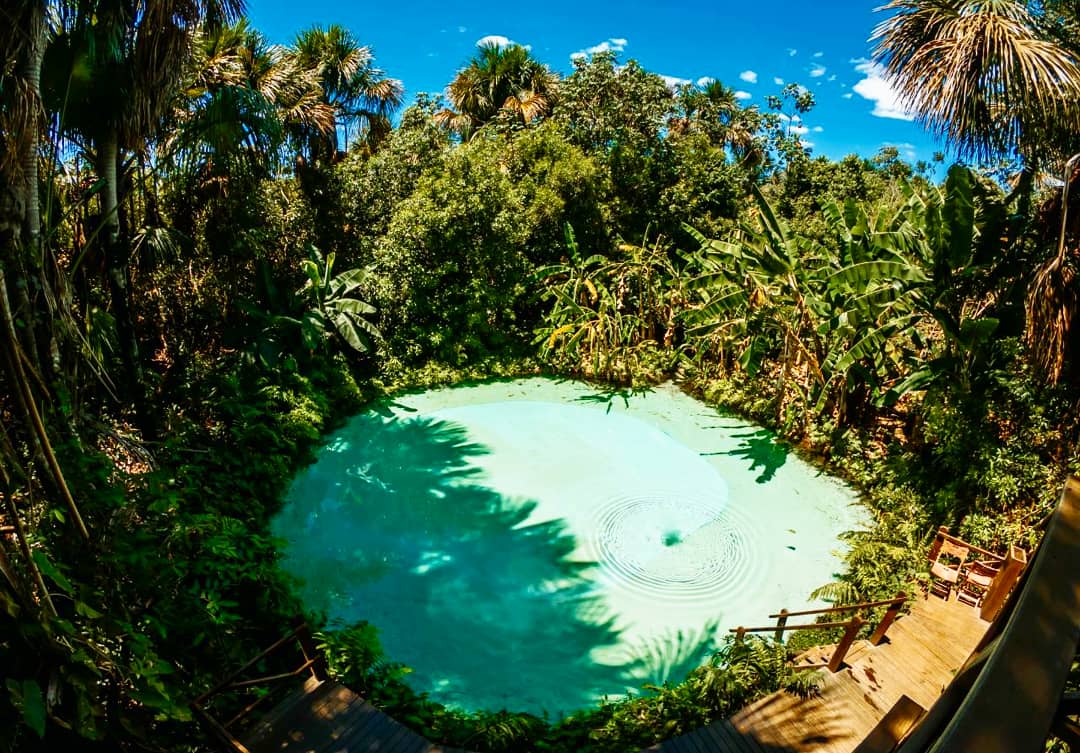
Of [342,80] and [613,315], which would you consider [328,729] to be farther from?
[342,80]

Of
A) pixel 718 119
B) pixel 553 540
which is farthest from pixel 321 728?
pixel 718 119

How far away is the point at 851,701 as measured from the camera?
5.38m

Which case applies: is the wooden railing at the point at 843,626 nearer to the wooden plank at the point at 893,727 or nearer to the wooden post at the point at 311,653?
the wooden post at the point at 311,653

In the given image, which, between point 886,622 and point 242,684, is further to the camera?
point 886,622

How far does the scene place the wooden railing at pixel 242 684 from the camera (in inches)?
162

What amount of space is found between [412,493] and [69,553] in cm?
646

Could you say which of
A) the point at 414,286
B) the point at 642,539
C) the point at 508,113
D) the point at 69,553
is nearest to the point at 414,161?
the point at 414,286

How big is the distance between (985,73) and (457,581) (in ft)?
27.2

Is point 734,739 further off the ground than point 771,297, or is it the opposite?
point 771,297

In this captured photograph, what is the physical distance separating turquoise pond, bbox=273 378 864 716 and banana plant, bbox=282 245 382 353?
1823 mm

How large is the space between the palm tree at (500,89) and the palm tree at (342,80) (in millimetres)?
Answer: 4531

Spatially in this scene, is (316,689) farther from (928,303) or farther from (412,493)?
(928,303)

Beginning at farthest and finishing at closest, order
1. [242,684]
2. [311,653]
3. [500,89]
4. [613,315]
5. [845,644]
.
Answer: [500,89], [613,315], [845,644], [311,653], [242,684]

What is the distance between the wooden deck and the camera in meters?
5.09
